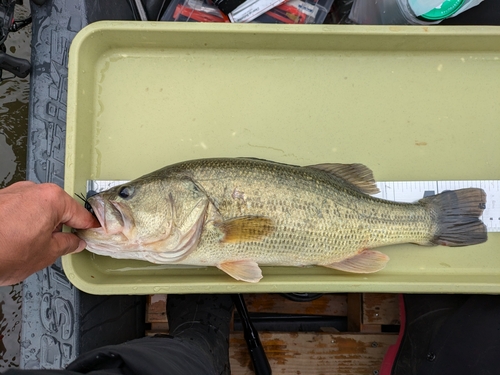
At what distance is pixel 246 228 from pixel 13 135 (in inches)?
86.2

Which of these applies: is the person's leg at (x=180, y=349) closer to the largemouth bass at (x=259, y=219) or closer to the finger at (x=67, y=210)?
the largemouth bass at (x=259, y=219)

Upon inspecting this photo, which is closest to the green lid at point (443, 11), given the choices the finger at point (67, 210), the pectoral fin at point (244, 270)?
the pectoral fin at point (244, 270)

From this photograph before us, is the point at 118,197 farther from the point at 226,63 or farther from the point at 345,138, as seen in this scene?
the point at 345,138

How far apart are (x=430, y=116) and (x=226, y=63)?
51.1 inches

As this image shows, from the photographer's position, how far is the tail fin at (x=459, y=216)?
202 cm

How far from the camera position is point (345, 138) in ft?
7.46

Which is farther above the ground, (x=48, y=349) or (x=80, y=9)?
(x=80, y=9)

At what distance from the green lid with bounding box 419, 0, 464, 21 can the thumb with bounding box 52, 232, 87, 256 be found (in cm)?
227

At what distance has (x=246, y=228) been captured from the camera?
A: 1.78 metres

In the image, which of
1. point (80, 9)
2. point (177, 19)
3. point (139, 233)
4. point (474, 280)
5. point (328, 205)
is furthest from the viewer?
point (177, 19)

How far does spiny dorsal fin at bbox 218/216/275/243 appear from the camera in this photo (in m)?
1.77

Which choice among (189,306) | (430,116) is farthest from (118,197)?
(430,116)

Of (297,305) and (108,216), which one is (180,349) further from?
(297,305)

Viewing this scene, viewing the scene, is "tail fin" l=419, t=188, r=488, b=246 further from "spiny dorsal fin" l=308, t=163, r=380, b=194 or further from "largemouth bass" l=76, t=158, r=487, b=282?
"spiny dorsal fin" l=308, t=163, r=380, b=194
